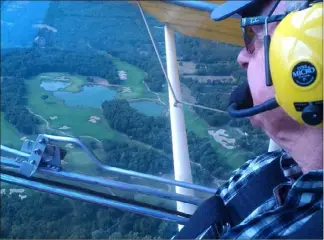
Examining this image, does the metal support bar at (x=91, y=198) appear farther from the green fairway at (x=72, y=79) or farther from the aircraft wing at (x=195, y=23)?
the aircraft wing at (x=195, y=23)

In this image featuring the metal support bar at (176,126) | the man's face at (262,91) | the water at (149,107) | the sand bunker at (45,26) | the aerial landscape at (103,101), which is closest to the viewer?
the man's face at (262,91)

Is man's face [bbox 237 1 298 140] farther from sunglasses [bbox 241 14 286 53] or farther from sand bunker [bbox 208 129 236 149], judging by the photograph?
sand bunker [bbox 208 129 236 149]

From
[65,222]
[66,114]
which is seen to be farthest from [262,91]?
[66,114]

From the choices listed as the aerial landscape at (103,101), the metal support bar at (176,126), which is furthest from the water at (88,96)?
the metal support bar at (176,126)

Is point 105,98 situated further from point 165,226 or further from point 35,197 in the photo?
point 165,226

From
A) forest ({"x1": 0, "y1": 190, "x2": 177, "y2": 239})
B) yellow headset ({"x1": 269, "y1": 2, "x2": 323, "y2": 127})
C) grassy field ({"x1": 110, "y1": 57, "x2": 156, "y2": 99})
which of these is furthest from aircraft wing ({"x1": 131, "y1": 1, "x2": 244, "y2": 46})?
yellow headset ({"x1": 269, "y1": 2, "x2": 323, "y2": 127})

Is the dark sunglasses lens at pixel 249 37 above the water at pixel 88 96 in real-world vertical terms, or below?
above

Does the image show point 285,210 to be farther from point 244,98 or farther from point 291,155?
point 244,98
